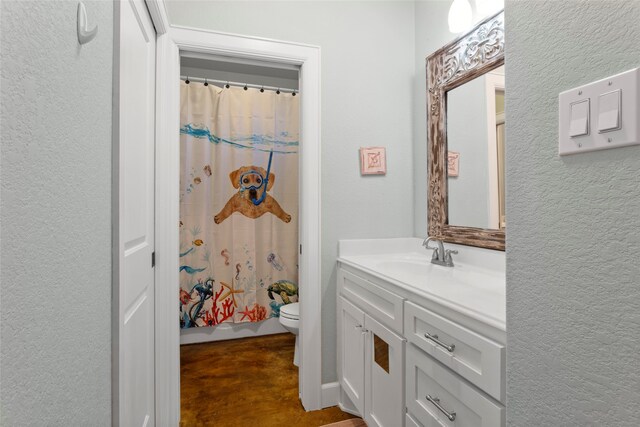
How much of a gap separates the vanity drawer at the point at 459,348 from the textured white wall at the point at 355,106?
2.66ft

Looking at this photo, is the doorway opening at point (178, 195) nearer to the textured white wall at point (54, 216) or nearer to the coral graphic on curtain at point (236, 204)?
the textured white wall at point (54, 216)

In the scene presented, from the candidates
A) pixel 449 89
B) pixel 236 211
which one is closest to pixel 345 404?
pixel 236 211

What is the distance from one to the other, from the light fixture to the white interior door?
1.35 metres

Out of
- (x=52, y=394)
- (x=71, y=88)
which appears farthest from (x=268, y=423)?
(x=71, y=88)

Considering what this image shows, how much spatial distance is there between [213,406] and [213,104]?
217 centimetres

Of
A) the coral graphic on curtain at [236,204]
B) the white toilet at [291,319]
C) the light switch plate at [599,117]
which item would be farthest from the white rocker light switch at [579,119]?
the coral graphic on curtain at [236,204]

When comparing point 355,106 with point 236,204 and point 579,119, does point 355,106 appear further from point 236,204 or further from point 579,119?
point 579,119

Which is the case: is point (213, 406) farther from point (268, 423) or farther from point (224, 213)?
point (224, 213)

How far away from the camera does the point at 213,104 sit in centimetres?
271

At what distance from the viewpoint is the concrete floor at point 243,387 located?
1749mm

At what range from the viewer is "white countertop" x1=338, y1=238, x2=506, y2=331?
37.0 inches

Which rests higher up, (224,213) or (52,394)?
(224,213)

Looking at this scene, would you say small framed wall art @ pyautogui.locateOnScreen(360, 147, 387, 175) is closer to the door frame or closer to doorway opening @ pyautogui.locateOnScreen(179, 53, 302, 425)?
the door frame

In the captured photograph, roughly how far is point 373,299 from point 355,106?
1122mm
